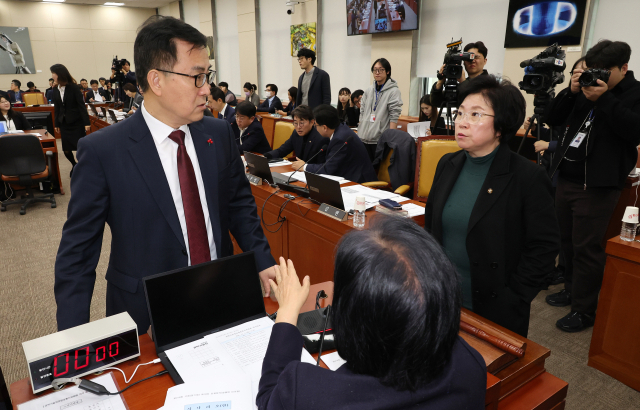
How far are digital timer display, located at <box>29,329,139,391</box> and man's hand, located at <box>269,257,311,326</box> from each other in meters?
0.45

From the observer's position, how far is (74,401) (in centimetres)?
98

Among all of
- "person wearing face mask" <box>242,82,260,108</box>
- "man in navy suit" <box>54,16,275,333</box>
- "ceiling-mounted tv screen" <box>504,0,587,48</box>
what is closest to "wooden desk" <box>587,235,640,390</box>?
"man in navy suit" <box>54,16,275,333</box>

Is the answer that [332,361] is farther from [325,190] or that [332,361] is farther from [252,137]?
[252,137]

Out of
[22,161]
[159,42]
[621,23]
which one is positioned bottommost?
[22,161]

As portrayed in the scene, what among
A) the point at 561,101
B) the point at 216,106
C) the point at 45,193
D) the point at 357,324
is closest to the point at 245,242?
the point at 357,324

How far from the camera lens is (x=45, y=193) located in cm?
571

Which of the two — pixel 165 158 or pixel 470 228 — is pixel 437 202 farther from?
pixel 165 158

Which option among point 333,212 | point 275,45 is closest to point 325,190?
point 333,212

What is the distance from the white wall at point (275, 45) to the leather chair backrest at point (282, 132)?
16.4 ft

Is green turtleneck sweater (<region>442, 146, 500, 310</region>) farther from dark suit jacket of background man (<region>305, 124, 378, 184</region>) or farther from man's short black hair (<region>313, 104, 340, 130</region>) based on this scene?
man's short black hair (<region>313, 104, 340, 130</region>)

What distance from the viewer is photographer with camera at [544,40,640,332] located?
2207 mm

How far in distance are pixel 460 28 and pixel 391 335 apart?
600 cm

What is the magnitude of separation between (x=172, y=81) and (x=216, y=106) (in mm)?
3939

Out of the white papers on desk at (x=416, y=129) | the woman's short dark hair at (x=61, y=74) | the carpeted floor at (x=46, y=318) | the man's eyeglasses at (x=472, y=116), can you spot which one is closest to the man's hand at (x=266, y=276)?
the man's eyeglasses at (x=472, y=116)
